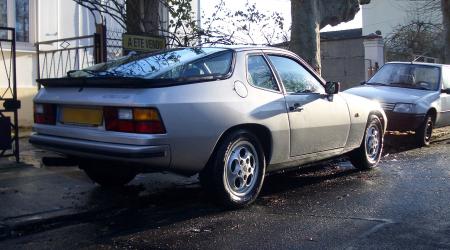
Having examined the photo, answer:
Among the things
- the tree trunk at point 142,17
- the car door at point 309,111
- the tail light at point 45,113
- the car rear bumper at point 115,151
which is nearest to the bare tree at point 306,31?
the tree trunk at point 142,17

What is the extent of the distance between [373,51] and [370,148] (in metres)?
10.7

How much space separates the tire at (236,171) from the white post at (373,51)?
42.2ft

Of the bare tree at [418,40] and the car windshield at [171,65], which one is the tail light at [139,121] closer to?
the car windshield at [171,65]

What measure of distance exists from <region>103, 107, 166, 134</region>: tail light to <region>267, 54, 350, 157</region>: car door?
1.78m

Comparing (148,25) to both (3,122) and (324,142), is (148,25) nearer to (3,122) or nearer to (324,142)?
(3,122)

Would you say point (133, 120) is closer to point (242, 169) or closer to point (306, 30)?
point (242, 169)

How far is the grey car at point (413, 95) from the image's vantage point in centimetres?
1051

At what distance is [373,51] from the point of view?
715 inches

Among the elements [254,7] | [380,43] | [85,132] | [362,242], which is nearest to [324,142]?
[362,242]

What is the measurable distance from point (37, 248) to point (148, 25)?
5620 millimetres

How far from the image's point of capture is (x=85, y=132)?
17.6ft

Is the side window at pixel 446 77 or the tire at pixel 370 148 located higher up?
the side window at pixel 446 77

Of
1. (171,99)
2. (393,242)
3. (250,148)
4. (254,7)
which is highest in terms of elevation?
(254,7)

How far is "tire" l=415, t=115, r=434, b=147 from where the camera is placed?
10734mm
